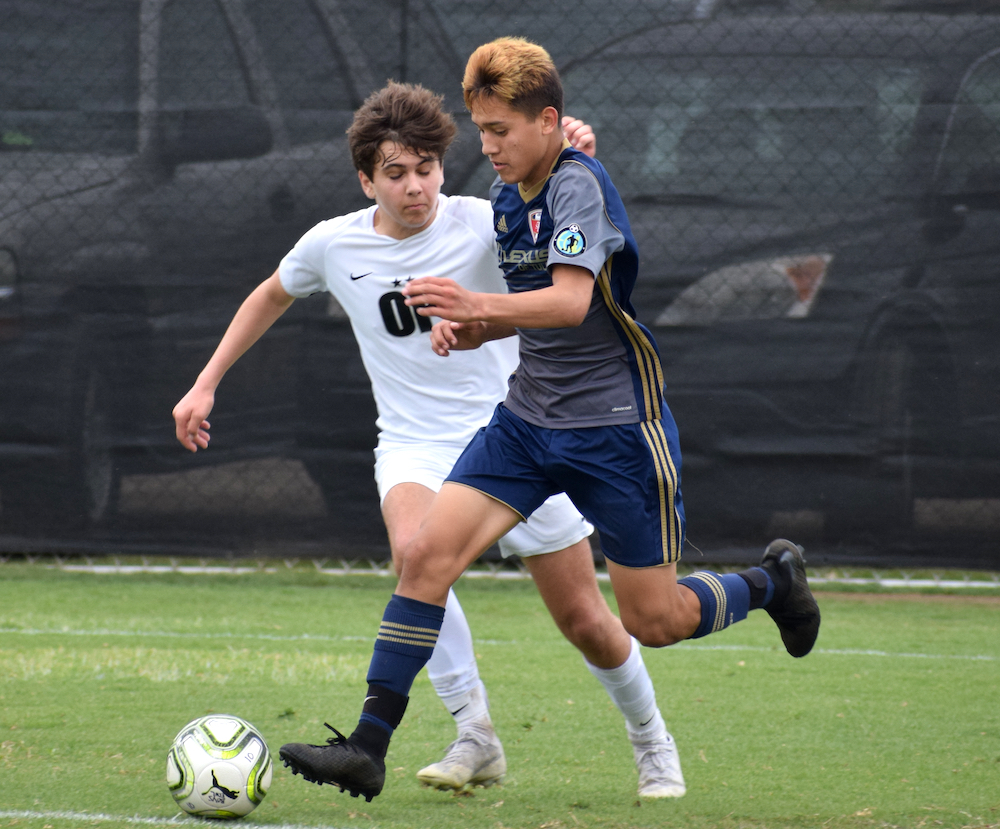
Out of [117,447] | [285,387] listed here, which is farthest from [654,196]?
[117,447]

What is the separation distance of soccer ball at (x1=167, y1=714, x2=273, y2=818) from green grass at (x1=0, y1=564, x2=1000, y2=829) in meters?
0.08

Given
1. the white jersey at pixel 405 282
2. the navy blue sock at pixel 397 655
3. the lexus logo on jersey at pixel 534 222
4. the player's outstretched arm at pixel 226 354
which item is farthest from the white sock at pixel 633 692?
the player's outstretched arm at pixel 226 354

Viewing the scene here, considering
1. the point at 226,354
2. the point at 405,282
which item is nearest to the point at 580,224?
the point at 405,282

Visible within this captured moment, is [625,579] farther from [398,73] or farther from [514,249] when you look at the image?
[398,73]

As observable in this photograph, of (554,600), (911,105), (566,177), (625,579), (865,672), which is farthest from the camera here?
(911,105)

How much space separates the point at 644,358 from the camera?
312cm

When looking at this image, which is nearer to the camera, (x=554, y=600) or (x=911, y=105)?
(x=554, y=600)

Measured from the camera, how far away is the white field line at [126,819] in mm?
2809

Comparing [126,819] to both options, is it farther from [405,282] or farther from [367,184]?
[367,184]

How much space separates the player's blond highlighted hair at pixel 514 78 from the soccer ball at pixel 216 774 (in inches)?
66.1

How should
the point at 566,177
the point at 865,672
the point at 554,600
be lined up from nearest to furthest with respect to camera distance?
1. the point at 566,177
2. the point at 554,600
3. the point at 865,672

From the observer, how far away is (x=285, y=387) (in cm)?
637

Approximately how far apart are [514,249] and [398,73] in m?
3.51

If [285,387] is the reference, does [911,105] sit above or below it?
above
